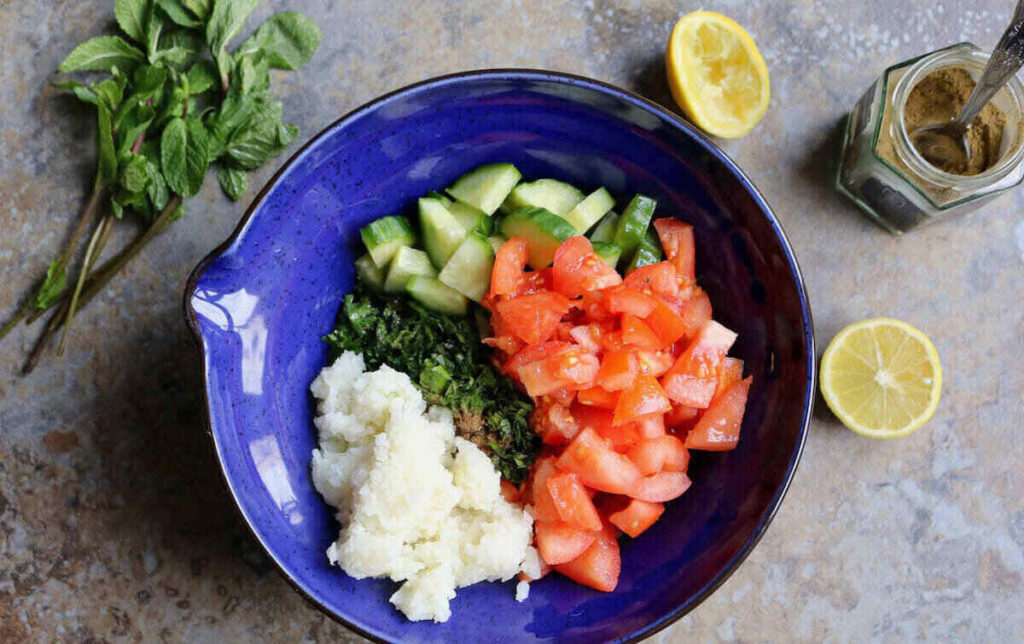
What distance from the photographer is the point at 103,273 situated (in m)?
2.36

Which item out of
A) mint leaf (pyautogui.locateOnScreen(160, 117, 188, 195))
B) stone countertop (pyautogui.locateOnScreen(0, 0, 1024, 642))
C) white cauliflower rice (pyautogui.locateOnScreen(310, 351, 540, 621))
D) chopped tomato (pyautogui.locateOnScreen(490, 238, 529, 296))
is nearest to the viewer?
white cauliflower rice (pyautogui.locateOnScreen(310, 351, 540, 621))

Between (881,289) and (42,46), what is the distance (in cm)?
249

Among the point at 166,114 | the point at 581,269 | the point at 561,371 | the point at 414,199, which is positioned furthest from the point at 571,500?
the point at 166,114

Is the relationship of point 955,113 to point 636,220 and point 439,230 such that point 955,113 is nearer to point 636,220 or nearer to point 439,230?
point 636,220

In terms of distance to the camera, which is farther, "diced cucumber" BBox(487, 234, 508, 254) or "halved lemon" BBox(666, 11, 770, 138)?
"halved lemon" BBox(666, 11, 770, 138)

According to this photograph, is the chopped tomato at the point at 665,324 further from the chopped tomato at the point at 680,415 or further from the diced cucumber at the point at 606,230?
the diced cucumber at the point at 606,230

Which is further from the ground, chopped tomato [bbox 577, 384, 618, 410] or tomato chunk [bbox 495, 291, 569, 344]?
tomato chunk [bbox 495, 291, 569, 344]

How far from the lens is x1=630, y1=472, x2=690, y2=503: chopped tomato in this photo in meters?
2.06

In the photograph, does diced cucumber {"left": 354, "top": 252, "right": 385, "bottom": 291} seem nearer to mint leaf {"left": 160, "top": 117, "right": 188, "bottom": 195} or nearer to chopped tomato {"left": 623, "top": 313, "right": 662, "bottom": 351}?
mint leaf {"left": 160, "top": 117, "right": 188, "bottom": 195}

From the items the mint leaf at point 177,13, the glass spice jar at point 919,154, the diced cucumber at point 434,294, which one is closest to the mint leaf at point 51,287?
the mint leaf at point 177,13

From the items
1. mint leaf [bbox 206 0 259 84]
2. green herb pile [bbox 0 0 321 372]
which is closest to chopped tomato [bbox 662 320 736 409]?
green herb pile [bbox 0 0 321 372]

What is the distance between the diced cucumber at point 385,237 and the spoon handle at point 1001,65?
1502 mm

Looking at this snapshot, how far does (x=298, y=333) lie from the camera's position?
2.14 metres

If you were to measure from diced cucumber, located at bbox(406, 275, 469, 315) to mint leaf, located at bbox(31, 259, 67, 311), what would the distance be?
1.00 meters
